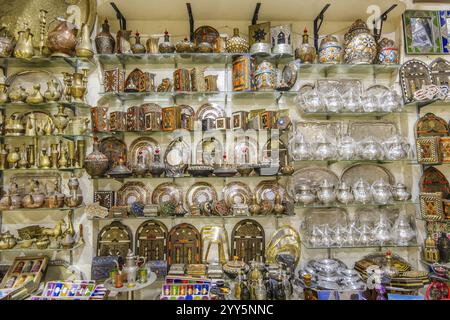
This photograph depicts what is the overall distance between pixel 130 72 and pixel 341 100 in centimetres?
193

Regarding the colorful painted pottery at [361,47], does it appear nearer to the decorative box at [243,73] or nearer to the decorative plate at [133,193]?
the decorative box at [243,73]

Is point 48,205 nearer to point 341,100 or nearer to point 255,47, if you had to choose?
point 255,47

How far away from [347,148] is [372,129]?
16.3 inches

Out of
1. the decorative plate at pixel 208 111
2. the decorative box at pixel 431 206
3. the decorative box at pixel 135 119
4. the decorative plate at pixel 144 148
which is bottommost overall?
the decorative box at pixel 431 206

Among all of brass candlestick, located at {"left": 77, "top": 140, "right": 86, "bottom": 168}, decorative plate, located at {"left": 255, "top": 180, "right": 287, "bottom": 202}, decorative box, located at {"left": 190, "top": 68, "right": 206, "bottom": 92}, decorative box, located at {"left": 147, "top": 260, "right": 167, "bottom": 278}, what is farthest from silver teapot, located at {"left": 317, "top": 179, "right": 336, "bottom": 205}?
brass candlestick, located at {"left": 77, "top": 140, "right": 86, "bottom": 168}

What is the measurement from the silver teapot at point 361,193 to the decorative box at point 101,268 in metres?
2.12

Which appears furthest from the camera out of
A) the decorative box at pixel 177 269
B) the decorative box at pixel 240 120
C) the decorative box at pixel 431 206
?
the decorative box at pixel 240 120

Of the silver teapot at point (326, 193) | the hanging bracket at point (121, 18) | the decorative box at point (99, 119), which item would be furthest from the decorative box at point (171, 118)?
the silver teapot at point (326, 193)

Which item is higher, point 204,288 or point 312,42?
point 312,42

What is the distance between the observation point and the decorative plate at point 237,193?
2.60 metres

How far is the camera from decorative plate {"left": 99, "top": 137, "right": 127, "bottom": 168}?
102 inches

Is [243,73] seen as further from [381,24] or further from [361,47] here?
[381,24]

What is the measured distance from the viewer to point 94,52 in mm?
2600

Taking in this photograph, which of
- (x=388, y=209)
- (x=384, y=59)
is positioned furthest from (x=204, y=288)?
(x=384, y=59)
